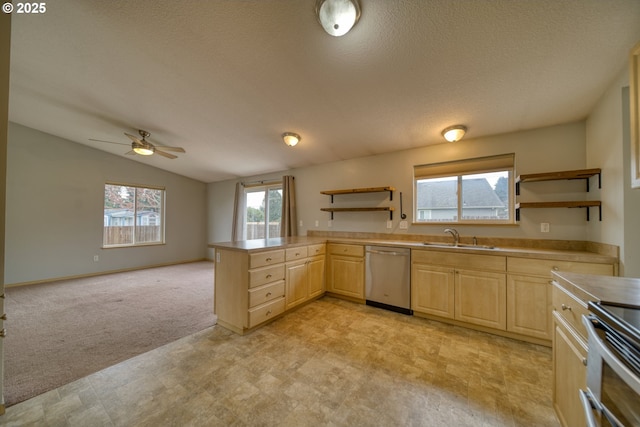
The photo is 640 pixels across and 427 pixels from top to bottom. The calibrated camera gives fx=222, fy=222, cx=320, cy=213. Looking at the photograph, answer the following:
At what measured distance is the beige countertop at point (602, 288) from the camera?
98 cm

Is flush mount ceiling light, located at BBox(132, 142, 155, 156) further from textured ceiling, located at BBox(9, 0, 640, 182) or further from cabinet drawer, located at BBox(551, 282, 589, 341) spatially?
cabinet drawer, located at BBox(551, 282, 589, 341)

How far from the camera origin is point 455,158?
126 inches

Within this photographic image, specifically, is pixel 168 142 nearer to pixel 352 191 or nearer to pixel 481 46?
pixel 352 191

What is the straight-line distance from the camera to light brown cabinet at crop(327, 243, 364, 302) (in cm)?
333

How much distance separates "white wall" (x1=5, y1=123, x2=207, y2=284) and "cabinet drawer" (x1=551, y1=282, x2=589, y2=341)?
7.36 meters

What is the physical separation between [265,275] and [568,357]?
2.42 m

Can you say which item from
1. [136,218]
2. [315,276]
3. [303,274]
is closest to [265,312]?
[303,274]

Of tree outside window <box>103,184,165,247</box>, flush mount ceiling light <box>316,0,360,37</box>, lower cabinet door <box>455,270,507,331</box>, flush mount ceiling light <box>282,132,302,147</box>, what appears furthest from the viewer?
tree outside window <box>103,184,165,247</box>

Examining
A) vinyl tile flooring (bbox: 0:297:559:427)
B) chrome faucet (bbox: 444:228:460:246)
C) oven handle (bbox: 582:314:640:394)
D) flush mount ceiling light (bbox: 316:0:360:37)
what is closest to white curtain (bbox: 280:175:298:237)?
vinyl tile flooring (bbox: 0:297:559:427)

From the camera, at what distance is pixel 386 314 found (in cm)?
299

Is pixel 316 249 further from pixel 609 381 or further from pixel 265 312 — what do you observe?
pixel 609 381

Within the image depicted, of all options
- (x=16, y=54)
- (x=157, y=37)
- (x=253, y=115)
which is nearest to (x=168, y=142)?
(x=16, y=54)

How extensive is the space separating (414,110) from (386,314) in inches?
103

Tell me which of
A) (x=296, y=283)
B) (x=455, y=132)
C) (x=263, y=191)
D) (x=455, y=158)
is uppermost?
(x=455, y=132)
